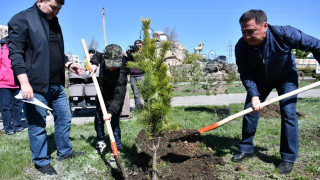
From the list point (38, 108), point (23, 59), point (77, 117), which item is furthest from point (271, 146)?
point (77, 117)

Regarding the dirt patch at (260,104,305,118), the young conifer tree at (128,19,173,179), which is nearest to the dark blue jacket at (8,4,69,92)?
the young conifer tree at (128,19,173,179)

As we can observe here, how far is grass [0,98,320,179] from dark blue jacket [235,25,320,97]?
1.04m

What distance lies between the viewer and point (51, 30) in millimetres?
3182

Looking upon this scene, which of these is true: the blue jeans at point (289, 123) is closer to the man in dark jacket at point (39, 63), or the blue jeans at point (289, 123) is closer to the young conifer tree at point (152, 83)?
the young conifer tree at point (152, 83)

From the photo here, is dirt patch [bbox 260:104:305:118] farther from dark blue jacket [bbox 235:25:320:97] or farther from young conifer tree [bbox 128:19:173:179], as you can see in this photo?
young conifer tree [bbox 128:19:173:179]

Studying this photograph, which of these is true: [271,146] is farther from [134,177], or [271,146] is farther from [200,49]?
[200,49]

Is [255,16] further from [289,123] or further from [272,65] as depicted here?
[289,123]

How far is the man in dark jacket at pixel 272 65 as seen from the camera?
2.89 metres

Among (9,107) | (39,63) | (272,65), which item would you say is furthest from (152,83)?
(9,107)

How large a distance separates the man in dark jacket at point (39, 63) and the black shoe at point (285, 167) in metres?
2.93

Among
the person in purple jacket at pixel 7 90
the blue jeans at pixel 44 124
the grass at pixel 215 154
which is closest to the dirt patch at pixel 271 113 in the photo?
the grass at pixel 215 154

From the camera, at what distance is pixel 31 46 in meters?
2.86

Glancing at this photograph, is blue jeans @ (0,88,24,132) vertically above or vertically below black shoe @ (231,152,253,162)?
above

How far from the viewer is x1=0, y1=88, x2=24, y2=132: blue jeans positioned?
5297 millimetres
